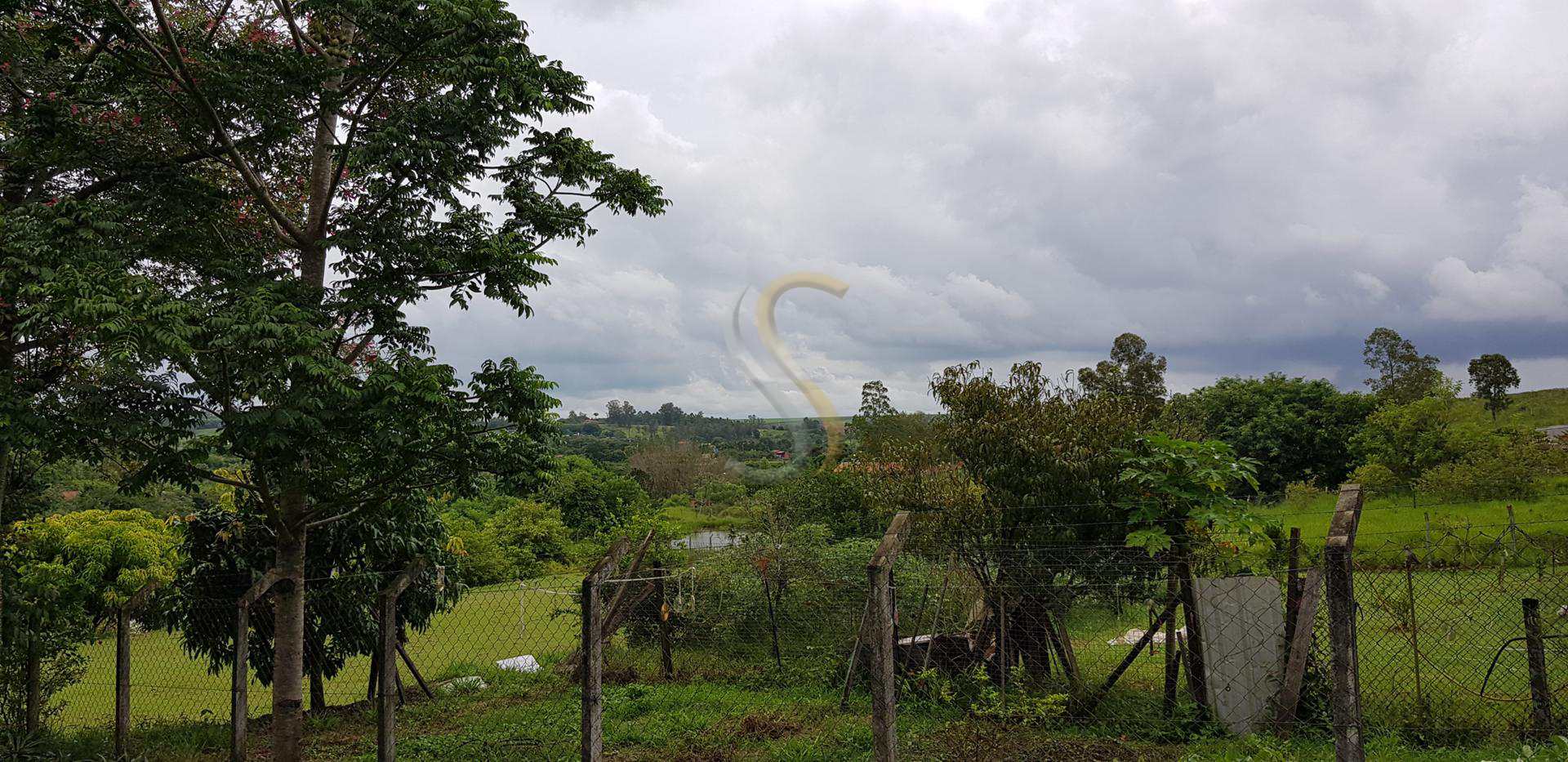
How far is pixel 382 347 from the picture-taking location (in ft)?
21.0

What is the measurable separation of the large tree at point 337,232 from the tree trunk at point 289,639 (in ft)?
0.05

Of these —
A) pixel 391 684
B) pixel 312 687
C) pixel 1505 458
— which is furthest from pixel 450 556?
pixel 1505 458

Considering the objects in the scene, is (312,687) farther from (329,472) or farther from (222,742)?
(329,472)

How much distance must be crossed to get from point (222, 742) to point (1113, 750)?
7.66 m

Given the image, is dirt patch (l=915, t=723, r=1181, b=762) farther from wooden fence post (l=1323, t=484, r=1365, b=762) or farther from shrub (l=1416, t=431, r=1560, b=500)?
shrub (l=1416, t=431, r=1560, b=500)

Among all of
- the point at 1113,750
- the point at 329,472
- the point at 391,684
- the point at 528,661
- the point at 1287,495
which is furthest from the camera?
the point at 1287,495

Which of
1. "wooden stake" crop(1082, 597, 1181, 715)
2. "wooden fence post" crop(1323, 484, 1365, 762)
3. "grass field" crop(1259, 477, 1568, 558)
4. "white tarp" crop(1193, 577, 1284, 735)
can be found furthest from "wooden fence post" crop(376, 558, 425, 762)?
"grass field" crop(1259, 477, 1568, 558)

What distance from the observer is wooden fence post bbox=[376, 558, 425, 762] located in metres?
5.27

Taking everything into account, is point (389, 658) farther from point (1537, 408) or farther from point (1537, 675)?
point (1537, 408)

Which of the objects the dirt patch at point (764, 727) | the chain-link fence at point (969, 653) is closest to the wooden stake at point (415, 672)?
the chain-link fence at point (969, 653)

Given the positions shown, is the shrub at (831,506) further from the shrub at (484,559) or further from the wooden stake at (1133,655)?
the wooden stake at (1133,655)

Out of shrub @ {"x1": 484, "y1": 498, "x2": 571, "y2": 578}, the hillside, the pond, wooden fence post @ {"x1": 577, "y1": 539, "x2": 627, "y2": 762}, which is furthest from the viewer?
the hillside

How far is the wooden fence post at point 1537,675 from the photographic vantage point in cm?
580

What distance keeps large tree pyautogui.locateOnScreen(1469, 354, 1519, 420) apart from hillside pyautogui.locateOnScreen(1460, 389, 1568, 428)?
0.75 meters
